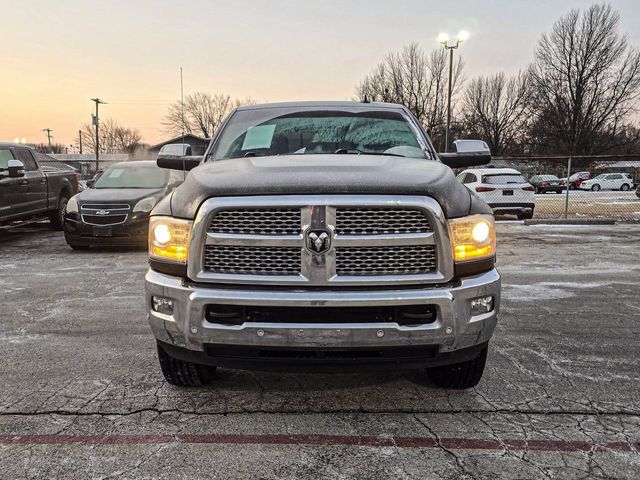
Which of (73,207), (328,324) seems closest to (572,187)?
(73,207)

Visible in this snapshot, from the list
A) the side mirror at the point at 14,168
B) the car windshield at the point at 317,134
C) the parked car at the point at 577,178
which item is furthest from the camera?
the parked car at the point at 577,178

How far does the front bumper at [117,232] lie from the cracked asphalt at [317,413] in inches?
153

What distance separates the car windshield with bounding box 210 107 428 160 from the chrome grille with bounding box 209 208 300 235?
4.04 feet

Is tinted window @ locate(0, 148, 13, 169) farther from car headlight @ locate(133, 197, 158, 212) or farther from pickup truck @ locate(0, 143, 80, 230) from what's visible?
car headlight @ locate(133, 197, 158, 212)

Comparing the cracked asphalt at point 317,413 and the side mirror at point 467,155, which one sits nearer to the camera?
the cracked asphalt at point 317,413

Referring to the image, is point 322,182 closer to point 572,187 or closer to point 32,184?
point 32,184

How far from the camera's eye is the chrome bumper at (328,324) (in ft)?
8.47

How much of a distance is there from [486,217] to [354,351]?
3.37 feet

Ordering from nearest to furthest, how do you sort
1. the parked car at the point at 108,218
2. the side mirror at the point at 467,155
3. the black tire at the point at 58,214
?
1. the side mirror at the point at 467,155
2. the parked car at the point at 108,218
3. the black tire at the point at 58,214

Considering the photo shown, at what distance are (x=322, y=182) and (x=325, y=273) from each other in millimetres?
463

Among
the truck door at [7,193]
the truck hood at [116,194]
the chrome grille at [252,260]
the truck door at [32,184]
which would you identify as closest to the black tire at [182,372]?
the chrome grille at [252,260]

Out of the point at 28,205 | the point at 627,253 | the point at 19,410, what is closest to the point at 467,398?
the point at 19,410

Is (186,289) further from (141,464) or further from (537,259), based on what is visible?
(537,259)

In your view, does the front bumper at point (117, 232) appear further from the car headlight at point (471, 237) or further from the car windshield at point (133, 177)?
the car headlight at point (471, 237)
